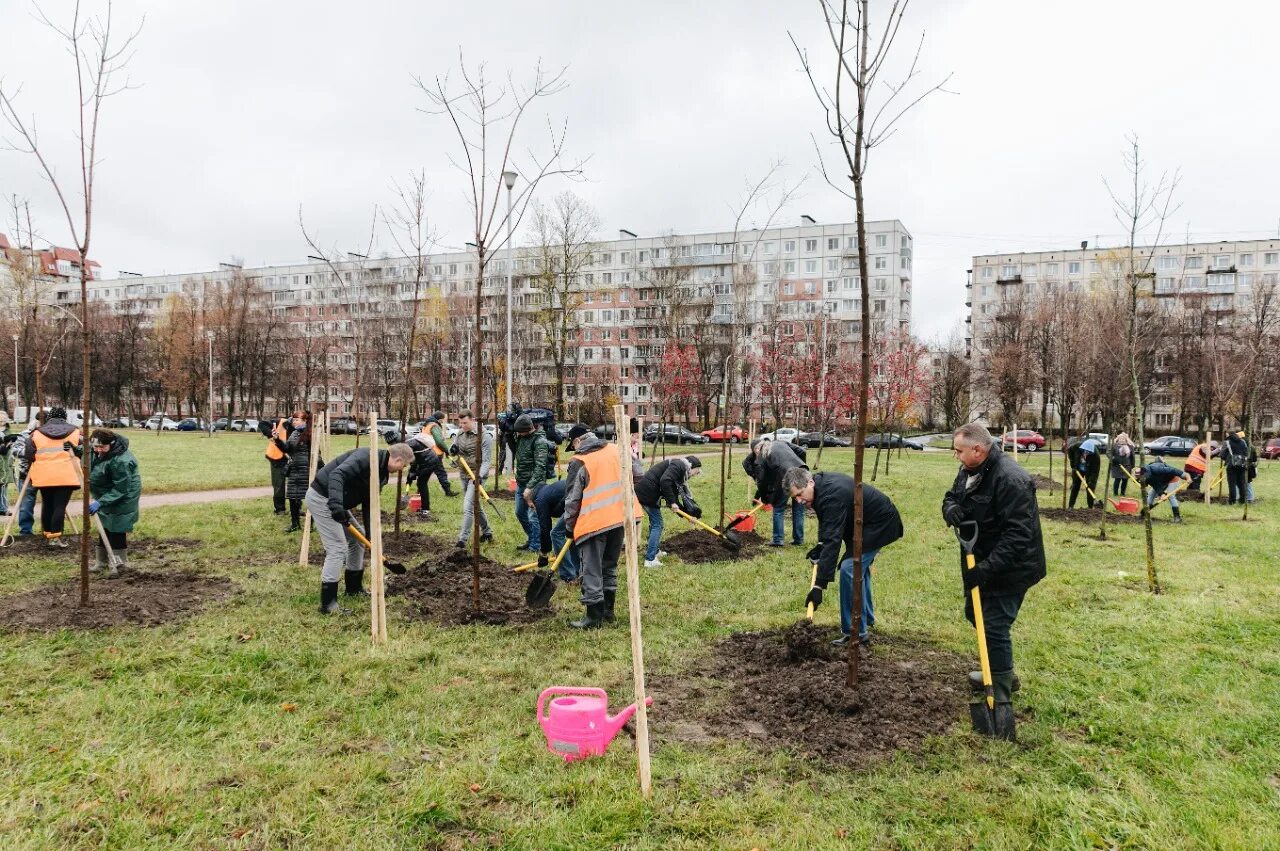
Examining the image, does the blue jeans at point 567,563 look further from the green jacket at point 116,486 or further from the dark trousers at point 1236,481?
the dark trousers at point 1236,481

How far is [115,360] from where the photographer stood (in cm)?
5431

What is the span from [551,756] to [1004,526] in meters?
2.94

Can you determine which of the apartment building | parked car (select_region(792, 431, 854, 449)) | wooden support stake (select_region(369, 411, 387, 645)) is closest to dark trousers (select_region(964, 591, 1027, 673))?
wooden support stake (select_region(369, 411, 387, 645))

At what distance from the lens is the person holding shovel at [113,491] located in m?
7.93

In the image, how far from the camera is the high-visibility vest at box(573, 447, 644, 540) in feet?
21.7

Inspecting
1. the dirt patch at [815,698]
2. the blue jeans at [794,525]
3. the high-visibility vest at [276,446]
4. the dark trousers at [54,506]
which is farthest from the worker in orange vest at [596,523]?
the high-visibility vest at [276,446]

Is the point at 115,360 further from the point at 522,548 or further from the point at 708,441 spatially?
the point at 522,548

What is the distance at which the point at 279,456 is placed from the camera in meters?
12.3

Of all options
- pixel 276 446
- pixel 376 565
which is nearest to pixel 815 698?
pixel 376 565

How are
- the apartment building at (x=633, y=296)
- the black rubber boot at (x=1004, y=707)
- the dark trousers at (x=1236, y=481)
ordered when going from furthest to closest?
the apartment building at (x=633, y=296), the dark trousers at (x=1236, y=481), the black rubber boot at (x=1004, y=707)

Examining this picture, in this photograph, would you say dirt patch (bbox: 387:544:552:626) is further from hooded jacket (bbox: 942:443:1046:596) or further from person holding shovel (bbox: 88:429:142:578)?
hooded jacket (bbox: 942:443:1046:596)

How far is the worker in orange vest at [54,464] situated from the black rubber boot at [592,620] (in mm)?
6848

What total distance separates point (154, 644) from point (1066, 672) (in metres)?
6.95

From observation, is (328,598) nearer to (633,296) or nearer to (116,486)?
(116,486)
